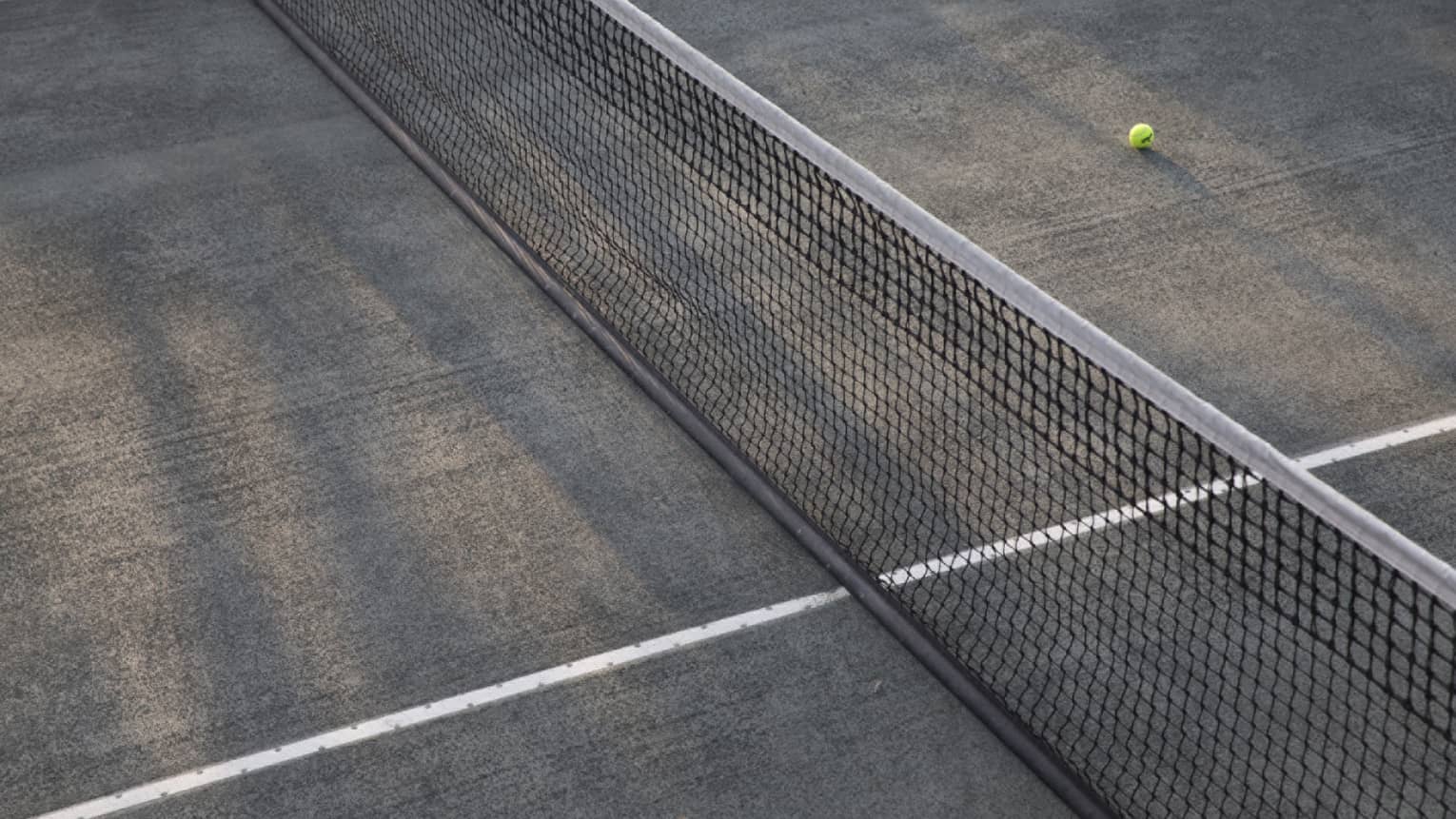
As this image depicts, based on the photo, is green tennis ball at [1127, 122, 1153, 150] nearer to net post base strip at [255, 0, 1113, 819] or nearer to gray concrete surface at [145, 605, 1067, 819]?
net post base strip at [255, 0, 1113, 819]

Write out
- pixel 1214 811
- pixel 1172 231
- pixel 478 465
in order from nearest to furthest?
1. pixel 1214 811
2. pixel 478 465
3. pixel 1172 231

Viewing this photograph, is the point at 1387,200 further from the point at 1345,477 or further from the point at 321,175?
the point at 321,175

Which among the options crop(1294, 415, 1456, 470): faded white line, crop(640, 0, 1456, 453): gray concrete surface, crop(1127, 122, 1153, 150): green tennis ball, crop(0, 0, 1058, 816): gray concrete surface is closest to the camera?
crop(0, 0, 1058, 816): gray concrete surface

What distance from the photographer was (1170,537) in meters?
6.07

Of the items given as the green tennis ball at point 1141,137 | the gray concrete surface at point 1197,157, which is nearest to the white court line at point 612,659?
the gray concrete surface at point 1197,157

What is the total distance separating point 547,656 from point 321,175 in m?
3.60

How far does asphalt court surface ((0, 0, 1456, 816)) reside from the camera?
534cm

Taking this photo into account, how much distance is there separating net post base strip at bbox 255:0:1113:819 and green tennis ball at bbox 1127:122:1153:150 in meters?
3.15

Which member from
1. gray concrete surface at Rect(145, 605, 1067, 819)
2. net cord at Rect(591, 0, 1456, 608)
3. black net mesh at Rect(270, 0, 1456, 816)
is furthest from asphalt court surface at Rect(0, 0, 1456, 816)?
net cord at Rect(591, 0, 1456, 608)

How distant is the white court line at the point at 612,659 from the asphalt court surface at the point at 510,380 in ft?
0.20

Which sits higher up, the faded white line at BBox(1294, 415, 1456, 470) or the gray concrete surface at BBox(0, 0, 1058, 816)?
the faded white line at BBox(1294, 415, 1456, 470)

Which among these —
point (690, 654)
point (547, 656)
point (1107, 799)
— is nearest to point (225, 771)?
point (547, 656)

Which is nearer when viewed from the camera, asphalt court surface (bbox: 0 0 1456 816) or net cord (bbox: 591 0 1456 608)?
net cord (bbox: 591 0 1456 608)

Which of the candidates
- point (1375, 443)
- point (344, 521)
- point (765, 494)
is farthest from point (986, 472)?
point (344, 521)
